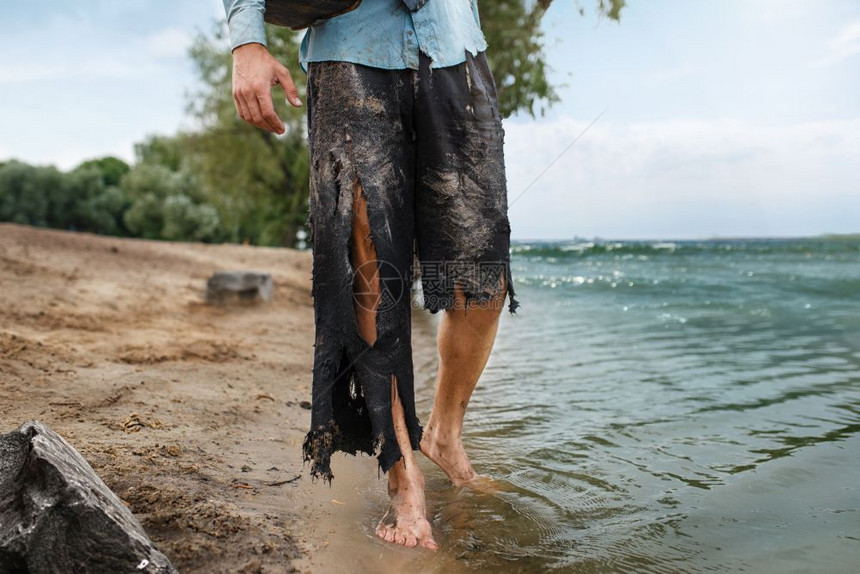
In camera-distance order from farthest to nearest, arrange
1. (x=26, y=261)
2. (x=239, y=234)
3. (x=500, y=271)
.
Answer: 1. (x=239, y=234)
2. (x=26, y=261)
3. (x=500, y=271)

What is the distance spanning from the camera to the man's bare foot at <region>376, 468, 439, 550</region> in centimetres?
186

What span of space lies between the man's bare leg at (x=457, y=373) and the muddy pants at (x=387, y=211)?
0.13 metres

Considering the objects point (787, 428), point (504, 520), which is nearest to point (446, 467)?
point (504, 520)

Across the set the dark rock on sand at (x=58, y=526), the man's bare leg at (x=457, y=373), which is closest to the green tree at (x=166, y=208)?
the man's bare leg at (x=457, y=373)

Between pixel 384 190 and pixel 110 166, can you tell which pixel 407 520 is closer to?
pixel 384 190

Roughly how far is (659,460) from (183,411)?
183 centimetres

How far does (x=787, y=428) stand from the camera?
294 cm

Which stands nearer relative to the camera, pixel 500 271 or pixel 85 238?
pixel 500 271

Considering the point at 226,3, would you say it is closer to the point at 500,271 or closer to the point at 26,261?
the point at 500,271

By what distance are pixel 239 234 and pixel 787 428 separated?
4292cm

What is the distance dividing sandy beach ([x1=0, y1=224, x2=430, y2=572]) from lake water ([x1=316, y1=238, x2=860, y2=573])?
30cm

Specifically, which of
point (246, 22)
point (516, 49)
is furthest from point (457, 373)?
point (516, 49)

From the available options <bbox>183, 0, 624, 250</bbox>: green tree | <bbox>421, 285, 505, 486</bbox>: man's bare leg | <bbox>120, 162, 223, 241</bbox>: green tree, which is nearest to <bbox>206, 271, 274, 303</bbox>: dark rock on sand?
<bbox>421, 285, 505, 486</bbox>: man's bare leg

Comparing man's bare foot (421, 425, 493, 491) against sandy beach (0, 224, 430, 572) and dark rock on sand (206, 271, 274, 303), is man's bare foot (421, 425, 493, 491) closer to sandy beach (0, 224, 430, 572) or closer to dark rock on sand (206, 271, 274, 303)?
sandy beach (0, 224, 430, 572)
